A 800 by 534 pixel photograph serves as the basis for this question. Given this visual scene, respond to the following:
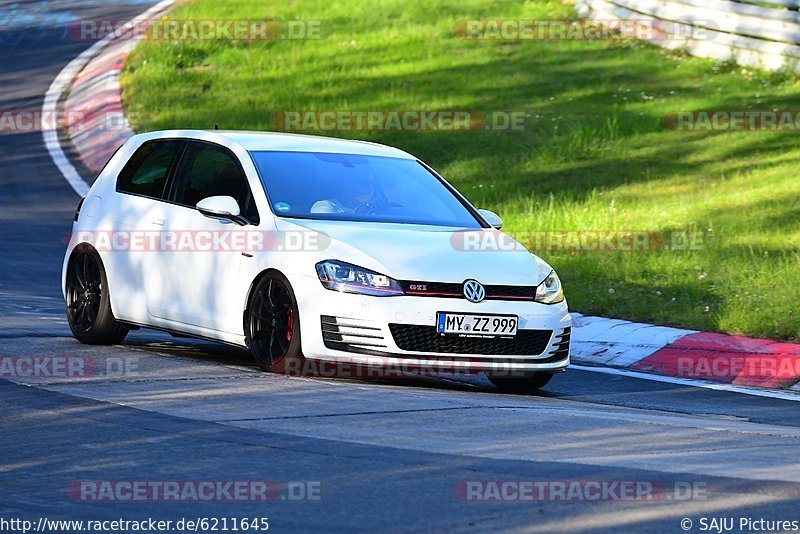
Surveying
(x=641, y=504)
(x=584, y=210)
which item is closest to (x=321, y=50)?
(x=584, y=210)

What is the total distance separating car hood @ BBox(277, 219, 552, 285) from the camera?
9.09m

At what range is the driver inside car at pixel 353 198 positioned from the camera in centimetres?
990

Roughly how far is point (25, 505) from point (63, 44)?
85.8 ft

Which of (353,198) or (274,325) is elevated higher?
(353,198)

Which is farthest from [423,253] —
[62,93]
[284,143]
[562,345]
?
[62,93]

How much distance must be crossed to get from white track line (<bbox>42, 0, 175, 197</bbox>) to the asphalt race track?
9165mm

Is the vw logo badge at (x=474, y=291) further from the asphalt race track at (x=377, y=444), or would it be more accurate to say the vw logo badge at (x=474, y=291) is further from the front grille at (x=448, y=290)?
the asphalt race track at (x=377, y=444)

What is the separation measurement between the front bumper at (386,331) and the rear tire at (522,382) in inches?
25.2

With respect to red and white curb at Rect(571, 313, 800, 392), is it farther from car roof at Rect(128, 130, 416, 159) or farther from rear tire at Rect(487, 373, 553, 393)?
car roof at Rect(128, 130, 416, 159)

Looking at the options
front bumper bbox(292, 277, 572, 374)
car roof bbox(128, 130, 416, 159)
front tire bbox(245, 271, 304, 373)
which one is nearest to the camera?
front bumper bbox(292, 277, 572, 374)

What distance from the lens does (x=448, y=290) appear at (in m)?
9.08

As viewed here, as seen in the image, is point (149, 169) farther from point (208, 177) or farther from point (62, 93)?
point (62, 93)

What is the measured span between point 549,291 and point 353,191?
59.8 inches

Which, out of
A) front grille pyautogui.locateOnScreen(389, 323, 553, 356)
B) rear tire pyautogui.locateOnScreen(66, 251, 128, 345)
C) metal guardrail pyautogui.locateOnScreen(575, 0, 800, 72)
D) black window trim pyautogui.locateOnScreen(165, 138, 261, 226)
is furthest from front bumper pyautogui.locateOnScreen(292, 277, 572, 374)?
metal guardrail pyautogui.locateOnScreen(575, 0, 800, 72)
